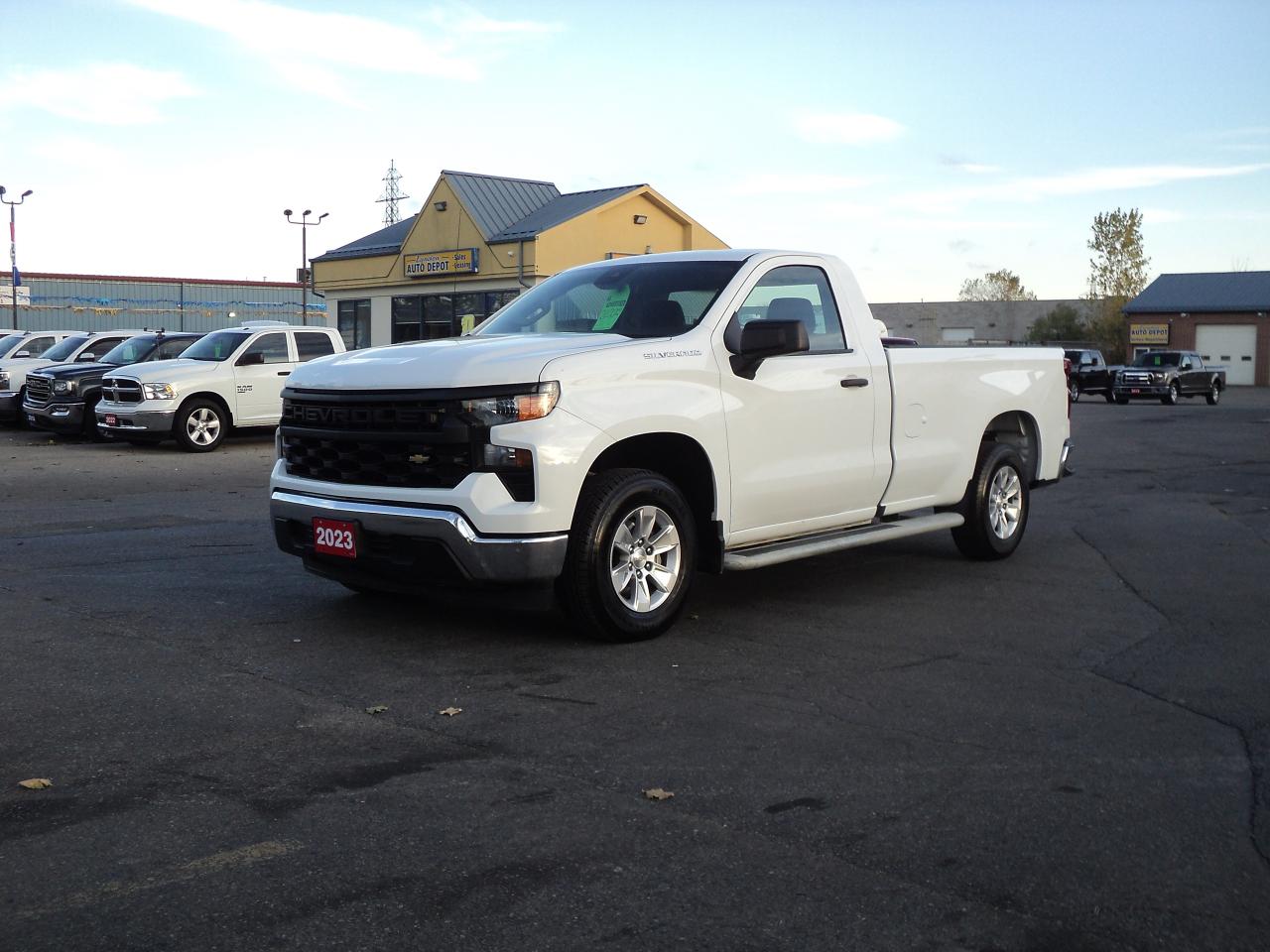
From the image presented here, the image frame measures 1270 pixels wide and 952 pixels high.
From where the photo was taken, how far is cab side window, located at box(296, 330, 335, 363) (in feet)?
68.0

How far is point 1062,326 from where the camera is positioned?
8175 centimetres

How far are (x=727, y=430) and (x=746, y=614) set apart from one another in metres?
1.14

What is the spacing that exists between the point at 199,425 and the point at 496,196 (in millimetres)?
29875

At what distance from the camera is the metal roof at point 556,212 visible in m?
44.5

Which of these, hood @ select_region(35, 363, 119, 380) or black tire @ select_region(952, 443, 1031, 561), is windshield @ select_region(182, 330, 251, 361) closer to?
hood @ select_region(35, 363, 119, 380)

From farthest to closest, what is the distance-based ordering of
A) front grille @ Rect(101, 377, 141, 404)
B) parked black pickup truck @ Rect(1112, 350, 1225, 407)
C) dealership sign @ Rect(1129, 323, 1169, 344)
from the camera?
dealership sign @ Rect(1129, 323, 1169, 344), parked black pickup truck @ Rect(1112, 350, 1225, 407), front grille @ Rect(101, 377, 141, 404)

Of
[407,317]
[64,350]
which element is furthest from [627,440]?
[407,317]

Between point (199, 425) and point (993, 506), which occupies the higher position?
point (199, 425)

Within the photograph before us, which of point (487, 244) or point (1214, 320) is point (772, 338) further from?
point (1214, 320)

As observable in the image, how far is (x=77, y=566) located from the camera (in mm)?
8727

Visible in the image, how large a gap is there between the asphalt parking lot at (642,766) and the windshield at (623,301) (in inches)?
65.0

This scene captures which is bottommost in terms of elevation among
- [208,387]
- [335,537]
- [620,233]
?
[335,537]

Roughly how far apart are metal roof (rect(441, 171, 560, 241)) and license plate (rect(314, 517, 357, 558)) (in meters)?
39.8

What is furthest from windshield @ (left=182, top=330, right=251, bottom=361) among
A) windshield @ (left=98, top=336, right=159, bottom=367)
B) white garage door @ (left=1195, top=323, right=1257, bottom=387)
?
white garage door @ (left=1195, top=323, right=1257, bottom=387)
